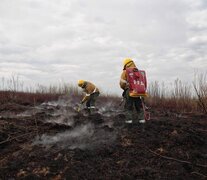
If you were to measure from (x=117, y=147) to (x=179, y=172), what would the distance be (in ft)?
4.13

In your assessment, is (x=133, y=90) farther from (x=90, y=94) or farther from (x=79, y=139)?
(x=90, y=94)

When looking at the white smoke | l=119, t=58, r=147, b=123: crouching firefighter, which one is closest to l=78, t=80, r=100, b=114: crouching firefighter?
l=119, t=58, r=147, b=123: crouching firefighter

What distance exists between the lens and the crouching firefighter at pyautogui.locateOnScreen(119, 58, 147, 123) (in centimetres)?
618

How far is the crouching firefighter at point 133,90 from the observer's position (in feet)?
20.3

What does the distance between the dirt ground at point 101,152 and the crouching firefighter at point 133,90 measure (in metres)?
0.41

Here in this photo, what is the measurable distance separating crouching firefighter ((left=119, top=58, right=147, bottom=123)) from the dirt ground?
41 cm

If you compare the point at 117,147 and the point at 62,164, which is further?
the point at 117,147

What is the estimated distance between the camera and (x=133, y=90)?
6164 mm

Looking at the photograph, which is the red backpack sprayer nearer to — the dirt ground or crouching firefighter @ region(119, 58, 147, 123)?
crouching firefighter @ region(119, 58, 147, 123)

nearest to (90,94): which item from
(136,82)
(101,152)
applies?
(136,82)

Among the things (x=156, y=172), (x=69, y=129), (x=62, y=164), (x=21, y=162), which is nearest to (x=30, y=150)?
(x=21, y=162)

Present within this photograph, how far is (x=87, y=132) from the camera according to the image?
5.57 m

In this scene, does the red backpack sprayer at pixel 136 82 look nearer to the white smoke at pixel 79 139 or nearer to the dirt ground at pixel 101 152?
the dirt ground at pixel 101 152

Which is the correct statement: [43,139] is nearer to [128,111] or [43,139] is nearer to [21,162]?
[21,162]
